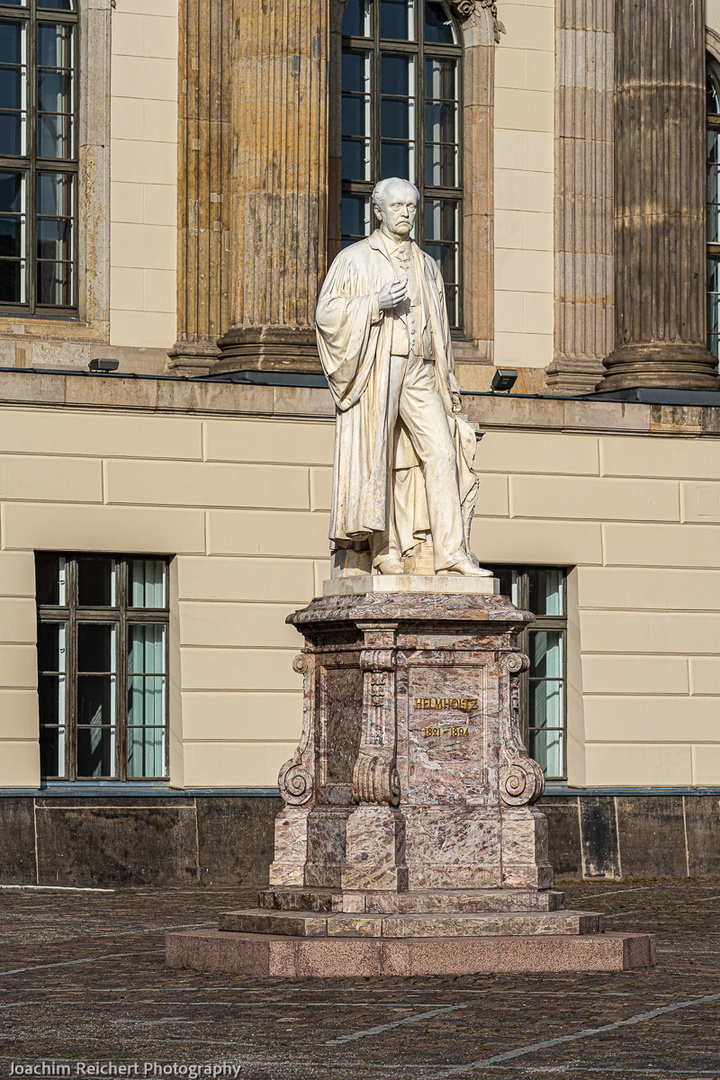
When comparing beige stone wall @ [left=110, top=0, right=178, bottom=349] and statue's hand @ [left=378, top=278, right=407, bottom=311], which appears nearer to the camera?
statue's hand @ [left=378, top=278, right=407, bottom=311]

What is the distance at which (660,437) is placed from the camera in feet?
78.6

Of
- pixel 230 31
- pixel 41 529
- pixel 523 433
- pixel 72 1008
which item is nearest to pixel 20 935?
pixel 72 1008

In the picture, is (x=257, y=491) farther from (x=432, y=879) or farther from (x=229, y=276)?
(x=432, y=879)

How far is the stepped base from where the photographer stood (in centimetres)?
1245

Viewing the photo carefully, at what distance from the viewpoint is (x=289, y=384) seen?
891 inches

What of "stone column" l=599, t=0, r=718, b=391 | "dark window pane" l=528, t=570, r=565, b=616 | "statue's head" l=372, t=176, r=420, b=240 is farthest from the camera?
"stone column" l=599, t=0, r=718, b=391

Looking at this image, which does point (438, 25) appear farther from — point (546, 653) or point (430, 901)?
point (430, 901)

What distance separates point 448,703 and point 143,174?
11576 mm

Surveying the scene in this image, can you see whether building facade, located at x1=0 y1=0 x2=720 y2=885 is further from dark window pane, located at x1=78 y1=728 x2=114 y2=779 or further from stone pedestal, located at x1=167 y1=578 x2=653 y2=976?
stone pedestal, located at x1=167 y1=578 x2=653 y2=976

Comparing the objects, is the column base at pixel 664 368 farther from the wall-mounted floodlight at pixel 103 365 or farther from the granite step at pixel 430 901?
the granite step at pixel 430 901

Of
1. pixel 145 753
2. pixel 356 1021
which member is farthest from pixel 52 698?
pixel 356 1021

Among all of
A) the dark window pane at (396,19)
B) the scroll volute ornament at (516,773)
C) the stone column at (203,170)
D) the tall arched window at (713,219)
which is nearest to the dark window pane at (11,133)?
the stone column at (203,170)

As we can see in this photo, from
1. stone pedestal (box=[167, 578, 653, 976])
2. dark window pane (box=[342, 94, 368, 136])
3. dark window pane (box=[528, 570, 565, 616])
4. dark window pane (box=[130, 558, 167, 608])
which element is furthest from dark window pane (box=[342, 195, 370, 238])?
stone pedestal (box=[167, 578, 653, 976])

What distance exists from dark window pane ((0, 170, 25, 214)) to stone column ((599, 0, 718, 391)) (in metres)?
6.44
